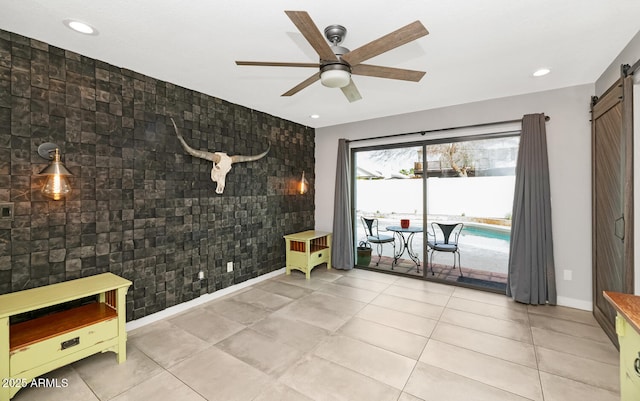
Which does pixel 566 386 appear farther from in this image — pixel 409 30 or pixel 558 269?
pixel 409 30

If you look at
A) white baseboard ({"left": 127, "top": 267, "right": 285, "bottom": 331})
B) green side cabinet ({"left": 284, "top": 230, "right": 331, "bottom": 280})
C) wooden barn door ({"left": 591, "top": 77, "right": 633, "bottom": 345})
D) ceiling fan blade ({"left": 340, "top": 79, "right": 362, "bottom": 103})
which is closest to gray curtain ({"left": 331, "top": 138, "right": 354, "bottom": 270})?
green side cabinet ({"left": 284, "top": 230, "right": 331, "bottom": 280})

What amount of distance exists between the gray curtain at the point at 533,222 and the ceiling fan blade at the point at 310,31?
2.86 metres

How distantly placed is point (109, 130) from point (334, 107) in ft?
8.86

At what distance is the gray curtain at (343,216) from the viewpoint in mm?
4812

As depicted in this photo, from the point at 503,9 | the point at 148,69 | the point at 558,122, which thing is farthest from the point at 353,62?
the point at 558,122

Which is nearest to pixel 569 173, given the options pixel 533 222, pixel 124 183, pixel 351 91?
pixel 533 222

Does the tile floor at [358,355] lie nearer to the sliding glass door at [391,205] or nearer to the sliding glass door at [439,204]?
the sliding glass door at [439,204]

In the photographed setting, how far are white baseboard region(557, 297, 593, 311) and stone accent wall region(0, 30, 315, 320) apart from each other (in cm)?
390

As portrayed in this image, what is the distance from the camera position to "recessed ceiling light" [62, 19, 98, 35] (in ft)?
6.56

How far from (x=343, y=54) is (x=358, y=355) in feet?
7.73

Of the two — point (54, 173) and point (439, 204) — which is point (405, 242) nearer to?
point (439, 204)

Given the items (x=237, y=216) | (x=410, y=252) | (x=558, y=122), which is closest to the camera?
(x=558, y=122)

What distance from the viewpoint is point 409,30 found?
1.50 m

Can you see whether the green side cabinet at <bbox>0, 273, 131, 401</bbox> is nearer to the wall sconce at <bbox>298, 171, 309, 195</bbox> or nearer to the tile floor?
the tile floor
